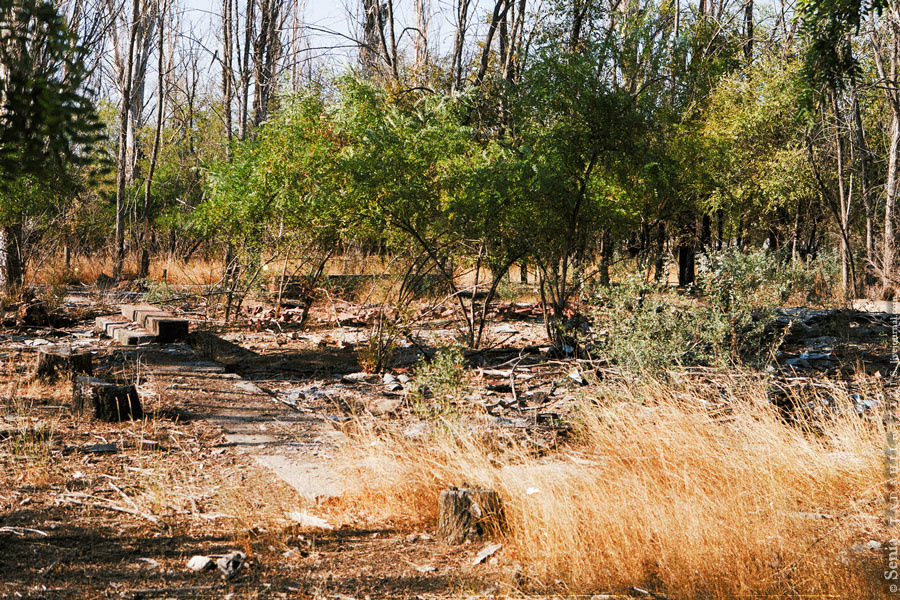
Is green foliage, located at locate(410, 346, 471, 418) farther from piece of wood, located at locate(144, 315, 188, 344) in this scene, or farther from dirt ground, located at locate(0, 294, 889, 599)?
piece of wood, located at locate(144, 315, 188, 344)

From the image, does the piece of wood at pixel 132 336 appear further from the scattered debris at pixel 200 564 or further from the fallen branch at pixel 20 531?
the scattered debris at pixel 200 564

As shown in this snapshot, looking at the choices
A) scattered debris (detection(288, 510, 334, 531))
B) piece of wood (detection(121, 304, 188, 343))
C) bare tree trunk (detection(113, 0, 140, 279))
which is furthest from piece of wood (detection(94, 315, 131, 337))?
scattered debris (detection(288, 510, 334, 531))

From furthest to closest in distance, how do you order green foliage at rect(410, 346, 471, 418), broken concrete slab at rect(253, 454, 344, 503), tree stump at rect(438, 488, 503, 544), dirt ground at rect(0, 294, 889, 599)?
green foliage at rect(410, 346, 471, 418), broken concrete slab at rect(253, 454, 344, 503), tree stump at rect(438, 488, 503, 544), dirt ground at rect(0, 294, 889, 599)

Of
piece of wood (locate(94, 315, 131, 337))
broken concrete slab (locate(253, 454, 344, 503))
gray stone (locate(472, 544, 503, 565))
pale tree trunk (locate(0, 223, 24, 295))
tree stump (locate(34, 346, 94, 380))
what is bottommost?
gray stone (locate(472, 544, 503, 565))

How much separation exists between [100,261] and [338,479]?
1526 centimetres

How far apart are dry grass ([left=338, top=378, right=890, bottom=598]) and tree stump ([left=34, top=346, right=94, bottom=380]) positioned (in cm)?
330

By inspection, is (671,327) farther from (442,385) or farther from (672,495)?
(672,495)

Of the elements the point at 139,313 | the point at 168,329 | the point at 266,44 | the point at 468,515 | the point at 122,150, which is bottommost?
the point at 468,515

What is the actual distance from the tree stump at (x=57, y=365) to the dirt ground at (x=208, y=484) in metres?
0.19

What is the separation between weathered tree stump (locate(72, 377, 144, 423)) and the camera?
5.50 meters

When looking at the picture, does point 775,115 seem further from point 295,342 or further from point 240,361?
point 240,361

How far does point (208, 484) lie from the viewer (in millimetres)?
4250

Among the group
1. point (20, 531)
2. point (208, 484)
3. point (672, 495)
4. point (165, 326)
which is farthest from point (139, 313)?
point (672, 495)

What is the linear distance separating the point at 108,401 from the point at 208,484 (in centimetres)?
173
